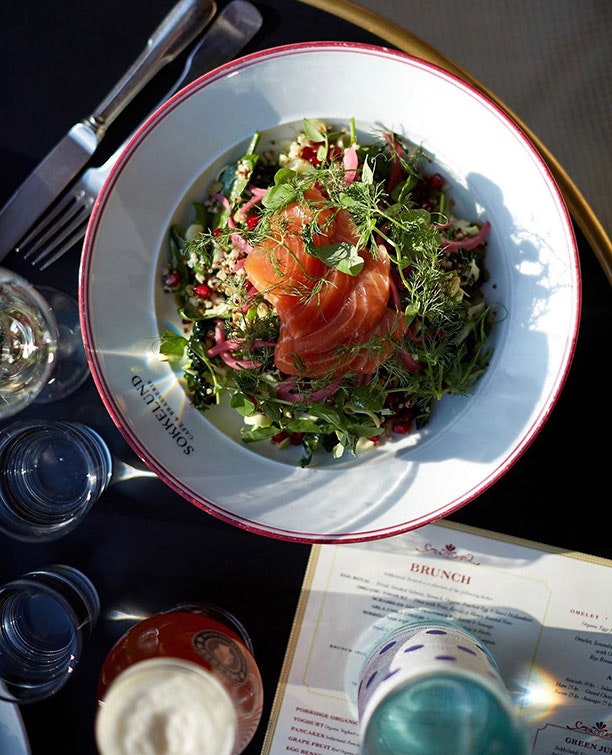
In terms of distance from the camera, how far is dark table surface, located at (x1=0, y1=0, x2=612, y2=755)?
1425 millimetres

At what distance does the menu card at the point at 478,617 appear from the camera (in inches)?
57.1

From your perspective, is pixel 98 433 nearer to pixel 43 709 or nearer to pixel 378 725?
pixel 43 709

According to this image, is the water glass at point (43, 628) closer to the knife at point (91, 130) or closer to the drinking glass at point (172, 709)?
the drinking glass at point (172, 709)

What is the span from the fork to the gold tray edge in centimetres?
13

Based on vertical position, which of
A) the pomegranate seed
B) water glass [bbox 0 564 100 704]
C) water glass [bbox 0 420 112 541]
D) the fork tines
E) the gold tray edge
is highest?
the gold tray edge

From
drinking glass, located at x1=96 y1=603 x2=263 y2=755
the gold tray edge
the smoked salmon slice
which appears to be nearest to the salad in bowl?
the smoked salmon slice

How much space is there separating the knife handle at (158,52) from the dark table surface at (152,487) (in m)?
0.03

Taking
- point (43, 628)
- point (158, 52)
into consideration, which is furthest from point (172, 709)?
point (158, 52)

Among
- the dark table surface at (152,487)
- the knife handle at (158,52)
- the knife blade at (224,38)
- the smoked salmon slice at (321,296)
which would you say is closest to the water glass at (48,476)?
the dark table surface at (152,487)

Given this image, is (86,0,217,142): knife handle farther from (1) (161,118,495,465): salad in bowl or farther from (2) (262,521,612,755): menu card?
(2) (262,521,612,755): menu card

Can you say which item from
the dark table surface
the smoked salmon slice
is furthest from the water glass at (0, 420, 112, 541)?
the smoked salmon slice

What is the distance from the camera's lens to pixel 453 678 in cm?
125

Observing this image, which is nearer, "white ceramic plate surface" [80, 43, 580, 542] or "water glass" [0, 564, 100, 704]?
"white ceramic plate surface" [80, 43, 580, 542]

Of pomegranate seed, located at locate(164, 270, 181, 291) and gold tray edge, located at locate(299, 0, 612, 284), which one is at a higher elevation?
gold tray edge, located at locate(299, 0, 612, 284)
